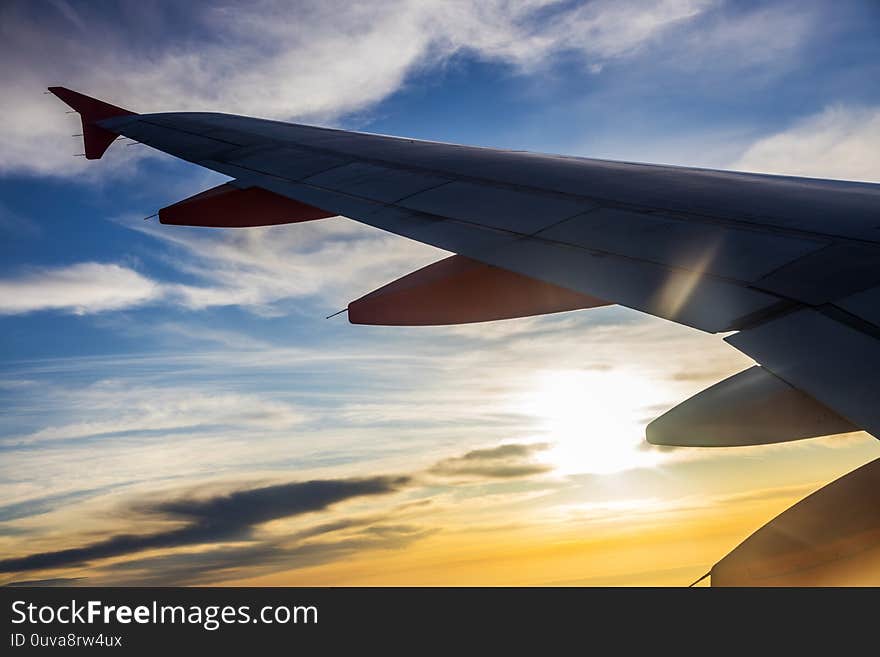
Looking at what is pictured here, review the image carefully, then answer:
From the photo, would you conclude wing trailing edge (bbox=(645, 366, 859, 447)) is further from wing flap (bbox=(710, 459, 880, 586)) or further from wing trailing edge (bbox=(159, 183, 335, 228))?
wing trailing edge (bbox=(159, 183, 335, 228))

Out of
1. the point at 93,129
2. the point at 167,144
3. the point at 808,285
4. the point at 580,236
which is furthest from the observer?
the point at 93,129

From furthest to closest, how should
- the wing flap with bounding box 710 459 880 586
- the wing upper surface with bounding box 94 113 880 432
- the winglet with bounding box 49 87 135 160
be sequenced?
the winglet with bounding box 49 87 135 160, the wing flap with bounding box 710 459 880 586, the wing upper surface with bounding box 94 113 880 432

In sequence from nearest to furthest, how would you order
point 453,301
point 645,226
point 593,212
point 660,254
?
point 660,254 < point 645,226 < point 593,212 < point 453,301

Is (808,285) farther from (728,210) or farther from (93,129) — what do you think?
(93,129)

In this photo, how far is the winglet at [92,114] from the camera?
436 inches

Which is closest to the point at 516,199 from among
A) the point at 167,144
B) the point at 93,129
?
the point at 167,144

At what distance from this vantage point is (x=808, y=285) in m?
→ 3.88

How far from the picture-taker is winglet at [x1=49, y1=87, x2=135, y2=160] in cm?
1108

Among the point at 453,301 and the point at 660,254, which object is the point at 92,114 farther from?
the point at 660,254

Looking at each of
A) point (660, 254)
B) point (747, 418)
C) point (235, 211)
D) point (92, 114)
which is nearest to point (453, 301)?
point (660, 254)

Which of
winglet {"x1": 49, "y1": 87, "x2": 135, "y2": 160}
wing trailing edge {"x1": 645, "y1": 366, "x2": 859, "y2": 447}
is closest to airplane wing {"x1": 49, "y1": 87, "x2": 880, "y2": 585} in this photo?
wing trailing edge {"x1": 645, "y1": 366, "x2": 859, "y2": 447}

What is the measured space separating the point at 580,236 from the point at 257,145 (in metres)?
5.00

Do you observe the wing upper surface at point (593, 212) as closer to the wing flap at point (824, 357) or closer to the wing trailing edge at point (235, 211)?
the wing flap at point (824, 357)

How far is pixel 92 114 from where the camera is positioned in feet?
37.5
